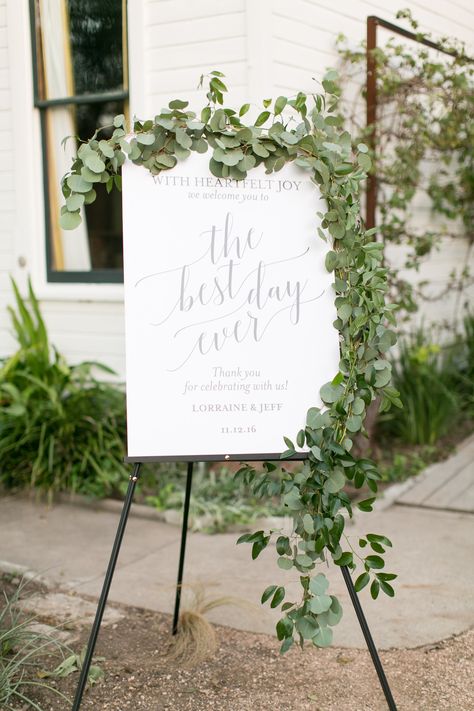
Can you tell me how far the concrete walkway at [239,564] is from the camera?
3.37 m

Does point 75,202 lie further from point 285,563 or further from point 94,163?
point 285,563

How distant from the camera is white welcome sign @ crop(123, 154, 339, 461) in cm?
261

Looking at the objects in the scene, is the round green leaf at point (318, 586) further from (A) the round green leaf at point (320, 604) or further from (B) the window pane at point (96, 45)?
(B) the window pane at point (96, 45)

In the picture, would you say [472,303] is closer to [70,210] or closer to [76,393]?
[76,393]

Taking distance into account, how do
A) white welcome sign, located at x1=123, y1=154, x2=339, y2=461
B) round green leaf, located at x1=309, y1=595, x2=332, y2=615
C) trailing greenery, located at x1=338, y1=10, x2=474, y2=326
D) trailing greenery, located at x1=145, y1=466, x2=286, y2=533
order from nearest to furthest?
round green leaf, located at x1=309, y1=595, x2=332, y2=615 < white welcome sign, located at x1=123, y1=154, x2=339, y2=461 < trailing greenery, located at x1=145, y1=466, x2=286, y2=533 < trailing greenery, located at x1=338, y1=10, x2=474, y2=326

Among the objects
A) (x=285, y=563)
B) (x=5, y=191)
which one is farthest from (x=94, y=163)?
(x=5, y=191)

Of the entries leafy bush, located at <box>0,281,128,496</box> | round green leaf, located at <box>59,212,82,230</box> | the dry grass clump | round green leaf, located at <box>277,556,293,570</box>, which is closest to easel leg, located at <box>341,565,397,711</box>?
round green leaf, located at <box>277,556,293,570</box>

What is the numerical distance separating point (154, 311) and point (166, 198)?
0.35 m

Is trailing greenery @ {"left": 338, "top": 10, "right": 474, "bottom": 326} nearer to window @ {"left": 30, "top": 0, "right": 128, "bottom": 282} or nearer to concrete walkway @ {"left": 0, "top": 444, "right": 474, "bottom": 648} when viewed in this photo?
window @ {"left": 30, "top": 0, "right": 128, "bottom": 282}

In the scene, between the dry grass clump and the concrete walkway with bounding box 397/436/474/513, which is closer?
the dry grass clump

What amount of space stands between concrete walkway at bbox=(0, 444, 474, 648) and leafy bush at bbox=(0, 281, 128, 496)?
177 millimetres

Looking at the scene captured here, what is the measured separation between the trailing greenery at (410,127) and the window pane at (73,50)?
1474 millimetres

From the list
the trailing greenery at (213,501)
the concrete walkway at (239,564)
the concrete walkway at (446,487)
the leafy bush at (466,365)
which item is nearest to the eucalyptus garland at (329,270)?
the concrete walkway at (239,564)

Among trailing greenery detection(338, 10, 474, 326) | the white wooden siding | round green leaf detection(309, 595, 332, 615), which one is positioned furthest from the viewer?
the white wooden siding
